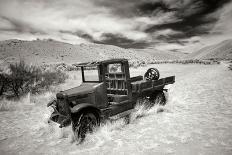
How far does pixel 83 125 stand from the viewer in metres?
5.26

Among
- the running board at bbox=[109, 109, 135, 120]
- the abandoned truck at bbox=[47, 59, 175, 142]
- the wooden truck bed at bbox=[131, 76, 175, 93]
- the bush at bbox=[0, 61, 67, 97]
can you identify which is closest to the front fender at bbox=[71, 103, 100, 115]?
the abandoned truck at bbox=[47, 59, 175, 142]

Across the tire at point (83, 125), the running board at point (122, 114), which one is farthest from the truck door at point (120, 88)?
the tire at point (83, 125)

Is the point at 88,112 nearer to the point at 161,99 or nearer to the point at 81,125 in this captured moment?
the point at 81,125

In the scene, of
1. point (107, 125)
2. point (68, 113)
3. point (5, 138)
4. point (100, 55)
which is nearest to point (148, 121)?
point (107, 125)

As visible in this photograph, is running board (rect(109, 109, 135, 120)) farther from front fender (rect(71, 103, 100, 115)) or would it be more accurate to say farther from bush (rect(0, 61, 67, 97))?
bush (rect(0, 61, 67, 97))

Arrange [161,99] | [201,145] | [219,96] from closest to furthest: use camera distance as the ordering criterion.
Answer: [201,145], [161,99], [219,96]

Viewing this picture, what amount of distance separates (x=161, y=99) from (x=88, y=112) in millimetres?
3751

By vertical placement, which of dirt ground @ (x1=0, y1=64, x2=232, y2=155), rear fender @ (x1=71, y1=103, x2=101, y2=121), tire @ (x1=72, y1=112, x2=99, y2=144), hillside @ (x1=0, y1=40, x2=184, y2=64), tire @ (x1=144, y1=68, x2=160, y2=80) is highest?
hillside @ (x1=0, y1=40, x2=184, y2=64)

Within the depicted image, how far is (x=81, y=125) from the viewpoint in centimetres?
519

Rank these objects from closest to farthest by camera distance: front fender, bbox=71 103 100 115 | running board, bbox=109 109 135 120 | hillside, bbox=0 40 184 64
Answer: front fender, bbox=71 103 100 115, running board, bbox=109 109 135 120, hillside, bbox=0 40 184 64

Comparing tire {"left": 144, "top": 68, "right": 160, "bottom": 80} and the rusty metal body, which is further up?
tire {"left": 144, "top": 68, "right": 160, "bottom": 80}

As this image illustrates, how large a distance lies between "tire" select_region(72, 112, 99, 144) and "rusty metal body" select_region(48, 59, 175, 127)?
0.13 m

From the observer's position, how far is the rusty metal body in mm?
5222

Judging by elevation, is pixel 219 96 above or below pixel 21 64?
below
